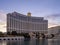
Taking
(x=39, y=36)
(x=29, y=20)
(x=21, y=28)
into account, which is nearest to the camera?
(x=39, y=36)

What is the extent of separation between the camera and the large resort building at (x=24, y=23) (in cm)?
13075

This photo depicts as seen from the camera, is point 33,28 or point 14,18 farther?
point 33,28

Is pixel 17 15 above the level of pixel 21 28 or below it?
above

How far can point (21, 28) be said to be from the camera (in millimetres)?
139000

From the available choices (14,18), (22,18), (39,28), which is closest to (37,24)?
(39,28)

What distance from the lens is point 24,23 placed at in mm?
144875

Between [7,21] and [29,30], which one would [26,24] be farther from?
[7,21]

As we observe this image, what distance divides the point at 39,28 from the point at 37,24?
4266mm

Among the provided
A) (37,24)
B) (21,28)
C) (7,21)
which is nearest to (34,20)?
(37,24)

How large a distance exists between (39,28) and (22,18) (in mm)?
19390

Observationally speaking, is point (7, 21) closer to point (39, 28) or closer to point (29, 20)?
point (29, 20)

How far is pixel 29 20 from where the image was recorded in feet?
487

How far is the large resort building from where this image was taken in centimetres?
13075

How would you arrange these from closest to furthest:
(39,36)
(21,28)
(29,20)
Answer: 1. (39,36)
2. (21,28)
3. (29,20)
